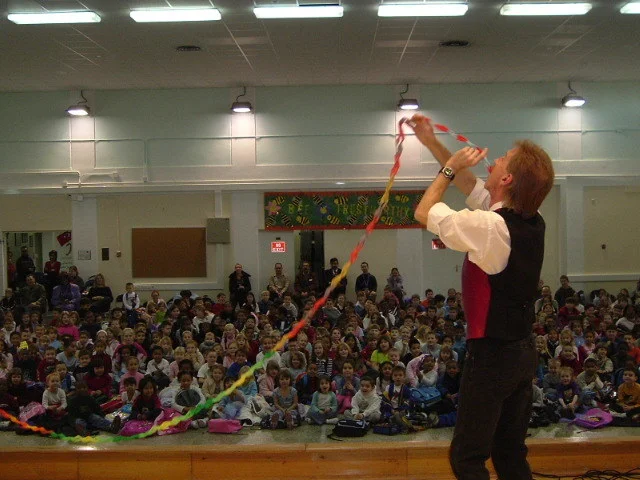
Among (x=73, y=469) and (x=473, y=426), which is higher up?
(x=473, y=426)

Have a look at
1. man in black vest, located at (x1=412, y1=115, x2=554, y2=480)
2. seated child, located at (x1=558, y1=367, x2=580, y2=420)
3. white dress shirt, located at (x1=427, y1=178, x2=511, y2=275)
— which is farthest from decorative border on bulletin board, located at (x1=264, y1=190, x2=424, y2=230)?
white dress shirt, located at (x1=427, y1=178, x2=511, y2=275)

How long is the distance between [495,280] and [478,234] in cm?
16

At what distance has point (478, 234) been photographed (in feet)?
5.89

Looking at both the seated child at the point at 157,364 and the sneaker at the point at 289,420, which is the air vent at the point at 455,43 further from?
the sneaker at the point at 289,420

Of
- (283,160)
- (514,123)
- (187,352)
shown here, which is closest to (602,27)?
(514,123)

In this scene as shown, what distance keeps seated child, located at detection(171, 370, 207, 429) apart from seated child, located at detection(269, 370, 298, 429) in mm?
694

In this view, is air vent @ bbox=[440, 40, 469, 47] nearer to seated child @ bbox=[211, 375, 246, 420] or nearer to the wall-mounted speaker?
the wall-mounted speaker

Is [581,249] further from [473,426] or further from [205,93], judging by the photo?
[473,426]

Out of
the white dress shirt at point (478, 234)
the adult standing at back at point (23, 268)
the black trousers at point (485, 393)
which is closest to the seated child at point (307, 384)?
the black trousers at point (485, 393)

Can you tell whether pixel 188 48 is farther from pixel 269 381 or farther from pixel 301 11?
pixel 269 381

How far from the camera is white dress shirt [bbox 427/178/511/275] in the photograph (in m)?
1.80

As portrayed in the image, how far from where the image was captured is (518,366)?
75.6 inches

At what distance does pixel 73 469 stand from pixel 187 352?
3339 mm

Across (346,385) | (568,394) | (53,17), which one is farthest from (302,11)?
(568,394)
